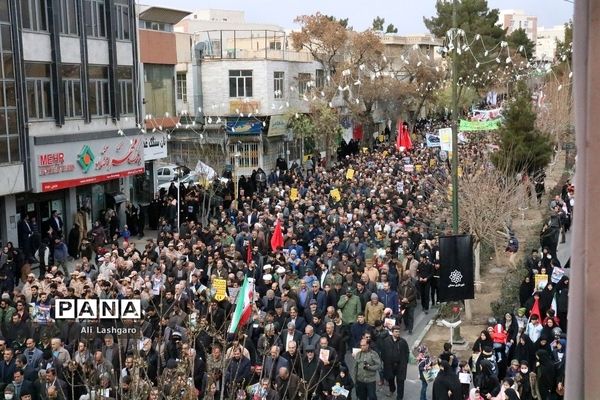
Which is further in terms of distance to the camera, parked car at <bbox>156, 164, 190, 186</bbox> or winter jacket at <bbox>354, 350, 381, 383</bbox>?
parked car at <bbox>156, 164, 190, 186</bbox>

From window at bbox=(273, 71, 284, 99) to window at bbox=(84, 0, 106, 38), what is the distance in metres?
17.5

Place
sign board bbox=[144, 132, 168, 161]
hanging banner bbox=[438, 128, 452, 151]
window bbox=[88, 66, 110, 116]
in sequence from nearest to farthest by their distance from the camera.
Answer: hanging banner bbox=[438, 128, 452, 151], window bbox=[88, 66, 110, 116], sign board bbox=[144, 132, 168, 161]

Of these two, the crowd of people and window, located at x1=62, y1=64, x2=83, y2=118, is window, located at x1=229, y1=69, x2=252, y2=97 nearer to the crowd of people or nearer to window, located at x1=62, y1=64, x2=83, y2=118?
window, located at x1=62, y1=64, x2=83, y2=118

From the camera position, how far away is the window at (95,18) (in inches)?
1157

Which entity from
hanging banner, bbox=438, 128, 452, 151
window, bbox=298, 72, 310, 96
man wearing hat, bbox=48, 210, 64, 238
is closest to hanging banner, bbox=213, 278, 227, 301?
hanging banner, bbox=438, 128, 452, 151

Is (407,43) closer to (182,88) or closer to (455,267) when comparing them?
(182,88)

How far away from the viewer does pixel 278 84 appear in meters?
48.0

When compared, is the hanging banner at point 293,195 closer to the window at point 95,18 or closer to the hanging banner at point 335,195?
the hanging banner at point 335,195

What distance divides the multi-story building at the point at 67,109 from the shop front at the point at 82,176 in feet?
0.11

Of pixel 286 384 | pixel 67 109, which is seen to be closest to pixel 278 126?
pixel 67 109

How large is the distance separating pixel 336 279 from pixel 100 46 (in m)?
16.4

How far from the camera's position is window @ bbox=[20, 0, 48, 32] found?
2597 centimetres

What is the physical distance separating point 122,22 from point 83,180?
6.75 metres

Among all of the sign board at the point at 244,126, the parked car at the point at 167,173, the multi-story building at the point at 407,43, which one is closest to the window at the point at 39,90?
the parked car at the point at 167,173
